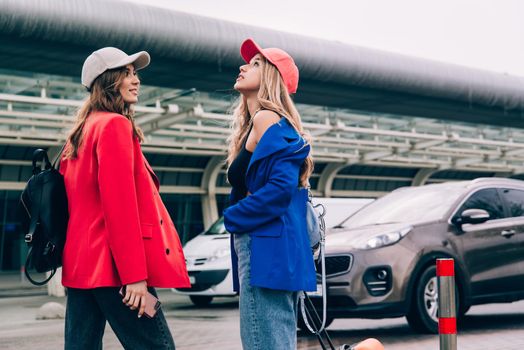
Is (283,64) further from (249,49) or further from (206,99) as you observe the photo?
(206,99)

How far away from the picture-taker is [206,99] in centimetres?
2117

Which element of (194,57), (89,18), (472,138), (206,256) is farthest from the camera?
(472,138)

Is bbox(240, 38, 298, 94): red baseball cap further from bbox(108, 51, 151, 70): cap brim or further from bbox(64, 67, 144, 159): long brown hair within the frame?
bbox(64, 67, 144, 159): long brown hair

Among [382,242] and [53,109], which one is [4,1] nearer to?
[53,109]

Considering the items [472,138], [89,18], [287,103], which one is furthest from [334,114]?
[287,103]

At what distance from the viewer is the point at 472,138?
3002 centimetres

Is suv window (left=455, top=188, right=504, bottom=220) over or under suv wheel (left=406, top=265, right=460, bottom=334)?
over

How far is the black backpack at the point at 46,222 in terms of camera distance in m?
3.56

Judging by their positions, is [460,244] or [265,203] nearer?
[265,203]

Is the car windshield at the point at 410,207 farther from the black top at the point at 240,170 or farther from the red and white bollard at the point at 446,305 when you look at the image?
the black top at the point at 240,170

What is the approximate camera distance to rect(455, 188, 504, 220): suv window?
9.26 meters

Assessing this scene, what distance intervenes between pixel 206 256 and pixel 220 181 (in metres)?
19.9

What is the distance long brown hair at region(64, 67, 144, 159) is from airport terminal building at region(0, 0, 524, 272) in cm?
349

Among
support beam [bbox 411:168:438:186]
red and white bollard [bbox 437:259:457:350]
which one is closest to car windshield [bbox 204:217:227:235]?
red and white bollard [bbox 437:259:457:350]
